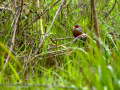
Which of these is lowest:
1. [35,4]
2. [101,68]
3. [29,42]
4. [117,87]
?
[117,87]

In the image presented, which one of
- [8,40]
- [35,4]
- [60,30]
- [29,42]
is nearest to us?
[8,40]

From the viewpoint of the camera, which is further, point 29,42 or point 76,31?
point 76,31

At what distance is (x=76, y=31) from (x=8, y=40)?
1.57 metres

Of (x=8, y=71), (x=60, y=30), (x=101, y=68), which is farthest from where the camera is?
(x=60, y=30)

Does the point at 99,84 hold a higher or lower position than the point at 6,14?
lower

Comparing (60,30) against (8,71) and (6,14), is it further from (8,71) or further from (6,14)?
(8,71)

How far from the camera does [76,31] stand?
11.3ft

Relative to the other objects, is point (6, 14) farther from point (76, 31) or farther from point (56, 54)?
point (76, 31)

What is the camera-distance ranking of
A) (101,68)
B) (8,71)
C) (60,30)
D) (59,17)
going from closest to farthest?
1. (101,68)
2. (8,71)
3. (60,30)
4. (59,17)

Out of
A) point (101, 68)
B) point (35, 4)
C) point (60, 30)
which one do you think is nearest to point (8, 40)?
point (35, 4)

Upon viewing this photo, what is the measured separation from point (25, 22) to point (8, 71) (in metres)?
0.79

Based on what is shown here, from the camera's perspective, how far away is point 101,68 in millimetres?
998

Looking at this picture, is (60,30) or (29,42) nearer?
(29,42)

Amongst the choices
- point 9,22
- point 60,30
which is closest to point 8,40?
point 9,22
